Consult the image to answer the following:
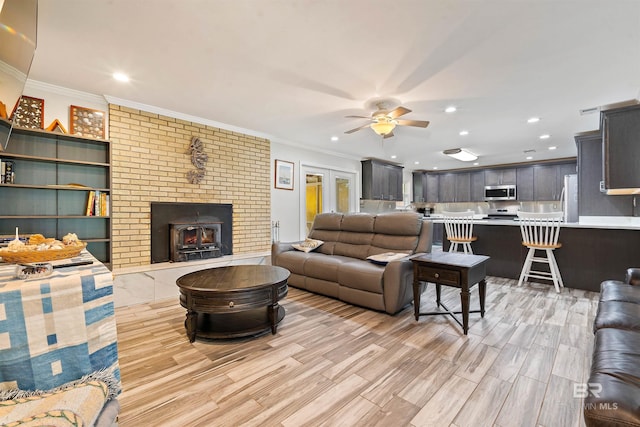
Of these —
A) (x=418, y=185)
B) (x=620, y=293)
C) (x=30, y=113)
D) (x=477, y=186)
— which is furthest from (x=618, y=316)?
(x=418, y=185)

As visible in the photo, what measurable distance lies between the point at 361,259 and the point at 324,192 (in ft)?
9.49

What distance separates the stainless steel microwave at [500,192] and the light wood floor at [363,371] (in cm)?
566

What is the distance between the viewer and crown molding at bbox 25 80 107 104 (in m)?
3.02

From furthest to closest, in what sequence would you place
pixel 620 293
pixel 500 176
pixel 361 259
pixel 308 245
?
pixel 500 176 < pixel 308 245 < pixel 361 259 < pixel 620 293

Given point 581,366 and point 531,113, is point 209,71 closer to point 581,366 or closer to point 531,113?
point 581,366

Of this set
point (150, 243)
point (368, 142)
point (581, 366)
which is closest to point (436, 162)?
point (368, 142)

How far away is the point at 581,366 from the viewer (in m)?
1.99

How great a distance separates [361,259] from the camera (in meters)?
3.77

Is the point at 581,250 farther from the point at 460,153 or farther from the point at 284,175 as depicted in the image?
the point at 284,175

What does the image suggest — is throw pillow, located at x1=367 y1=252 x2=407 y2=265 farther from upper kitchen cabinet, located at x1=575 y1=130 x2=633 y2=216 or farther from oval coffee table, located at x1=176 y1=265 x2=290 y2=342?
upper kitchen cabinet, located at x1=575 y1=130 x2=633 y2=216

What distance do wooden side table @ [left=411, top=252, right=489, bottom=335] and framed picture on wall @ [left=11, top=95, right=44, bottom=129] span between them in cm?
419

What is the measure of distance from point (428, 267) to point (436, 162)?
6048mm

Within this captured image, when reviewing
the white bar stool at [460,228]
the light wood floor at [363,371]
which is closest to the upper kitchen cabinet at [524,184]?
the white bar stool at [460,228]
